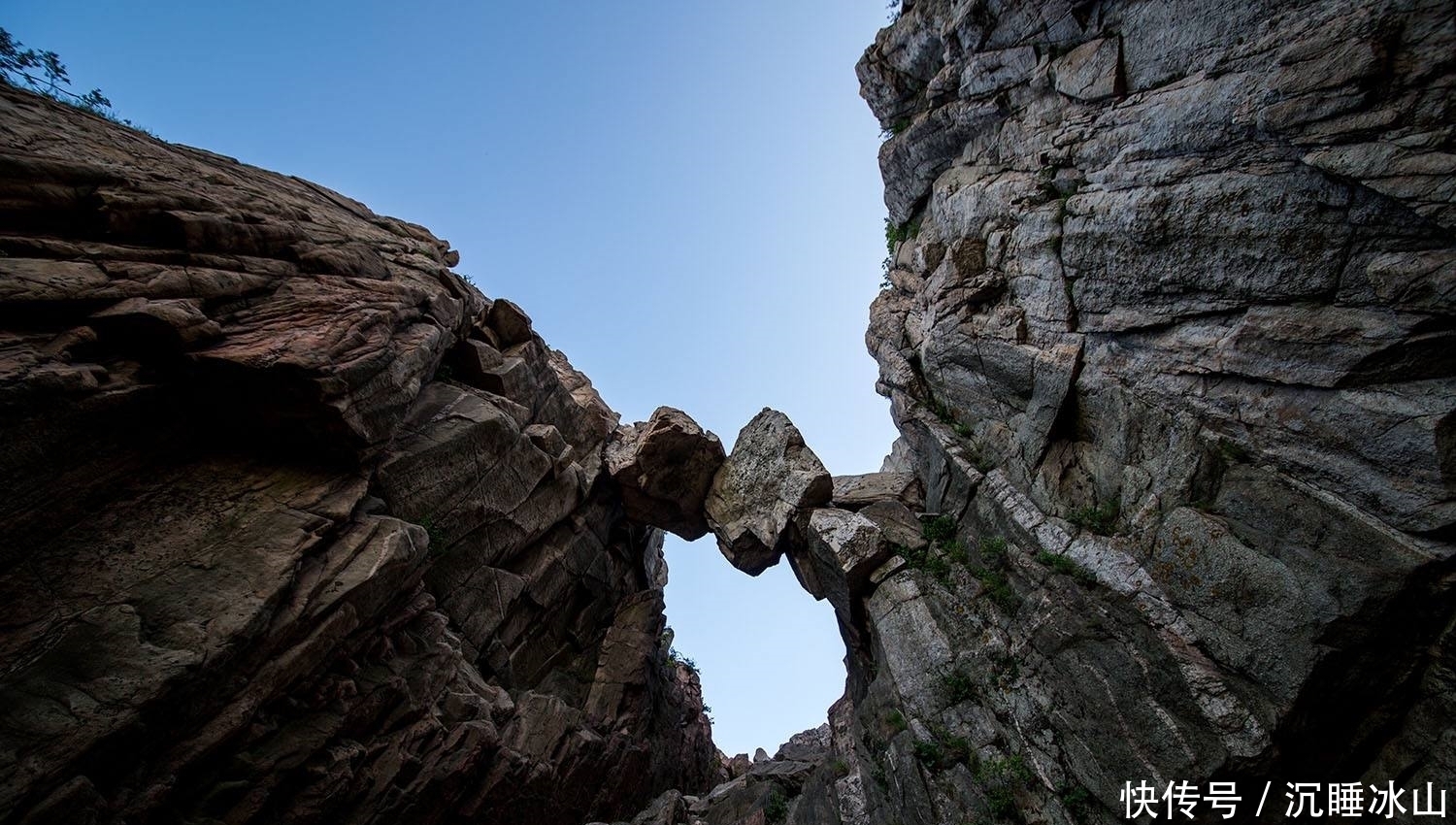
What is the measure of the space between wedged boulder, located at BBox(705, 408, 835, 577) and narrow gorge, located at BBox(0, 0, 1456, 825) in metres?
3.08

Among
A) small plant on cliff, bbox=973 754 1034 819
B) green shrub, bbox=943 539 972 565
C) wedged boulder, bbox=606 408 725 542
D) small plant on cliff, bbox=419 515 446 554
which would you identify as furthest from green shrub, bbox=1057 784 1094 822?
small plant on cliff, bbox=419 515 446 554

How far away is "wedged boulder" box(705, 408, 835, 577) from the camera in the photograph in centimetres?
2788

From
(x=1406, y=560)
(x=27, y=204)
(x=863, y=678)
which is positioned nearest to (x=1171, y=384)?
(x=1406, y=560)

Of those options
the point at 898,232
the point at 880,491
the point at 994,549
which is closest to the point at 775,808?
the point at 880,491

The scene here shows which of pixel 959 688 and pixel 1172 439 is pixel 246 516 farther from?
pixel 1172 439

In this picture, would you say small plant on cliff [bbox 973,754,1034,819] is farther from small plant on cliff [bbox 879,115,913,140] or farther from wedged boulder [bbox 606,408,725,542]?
small plant on cliff [bbox 879,115,913,140]

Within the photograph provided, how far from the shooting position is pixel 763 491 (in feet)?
96.4

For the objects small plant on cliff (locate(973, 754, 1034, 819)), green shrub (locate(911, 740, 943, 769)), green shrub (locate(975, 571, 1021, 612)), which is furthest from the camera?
green shrub (locate(975, 571, 1021, 612))

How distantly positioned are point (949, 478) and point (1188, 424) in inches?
375

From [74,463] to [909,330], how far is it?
30665 millimetres

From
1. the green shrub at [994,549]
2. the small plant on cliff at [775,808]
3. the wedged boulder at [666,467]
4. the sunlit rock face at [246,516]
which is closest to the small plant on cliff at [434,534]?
the sunlit rock face at [246,516]

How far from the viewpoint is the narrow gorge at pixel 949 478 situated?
1223cm

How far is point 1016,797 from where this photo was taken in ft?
53.1

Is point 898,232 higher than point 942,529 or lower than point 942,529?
higher
